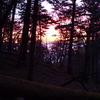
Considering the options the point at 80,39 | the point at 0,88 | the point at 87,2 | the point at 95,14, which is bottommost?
the point at 0,88

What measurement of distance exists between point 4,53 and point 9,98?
1210 cm

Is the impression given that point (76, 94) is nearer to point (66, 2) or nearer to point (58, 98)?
point (58, 98)

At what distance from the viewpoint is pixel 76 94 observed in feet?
15.3

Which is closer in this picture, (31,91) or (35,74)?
(31,91)

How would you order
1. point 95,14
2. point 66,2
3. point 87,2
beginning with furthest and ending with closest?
point 66,2
point 87,2
point 95,14

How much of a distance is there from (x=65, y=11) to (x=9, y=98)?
1532cm

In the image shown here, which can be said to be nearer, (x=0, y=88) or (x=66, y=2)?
(x=0, y=88)

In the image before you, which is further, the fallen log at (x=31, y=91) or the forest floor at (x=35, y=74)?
the forest floor at (x=35, y=74)

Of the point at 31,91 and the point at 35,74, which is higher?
the point at 31,91

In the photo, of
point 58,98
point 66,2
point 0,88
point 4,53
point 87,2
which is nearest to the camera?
point 0,88

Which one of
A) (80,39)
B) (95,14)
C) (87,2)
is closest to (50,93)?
(95,14)

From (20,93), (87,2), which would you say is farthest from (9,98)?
(87,2)

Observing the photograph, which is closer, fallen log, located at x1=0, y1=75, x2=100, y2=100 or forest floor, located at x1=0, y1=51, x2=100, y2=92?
fallen log, located at x1=0, y1=75, x2=100, y2=100

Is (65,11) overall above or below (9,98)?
above
